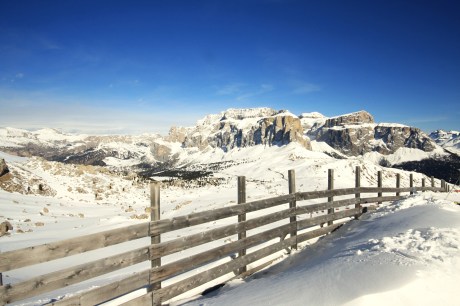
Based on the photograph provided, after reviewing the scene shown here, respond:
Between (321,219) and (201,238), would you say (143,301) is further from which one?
(321,219)

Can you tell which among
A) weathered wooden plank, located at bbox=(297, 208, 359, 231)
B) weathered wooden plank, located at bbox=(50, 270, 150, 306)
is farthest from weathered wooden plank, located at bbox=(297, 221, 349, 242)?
weathered wooden plank, located at bbox=(50, 270, 150, 306)

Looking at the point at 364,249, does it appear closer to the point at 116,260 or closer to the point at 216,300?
the point at 216,300

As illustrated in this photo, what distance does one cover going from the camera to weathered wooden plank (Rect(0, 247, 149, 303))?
14.6 feet

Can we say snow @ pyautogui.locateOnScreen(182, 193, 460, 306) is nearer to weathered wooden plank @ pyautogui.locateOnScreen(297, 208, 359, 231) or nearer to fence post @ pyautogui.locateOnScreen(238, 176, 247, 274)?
fence post @ pyautogui.locateOnScreen(238, 176, 247, 274)

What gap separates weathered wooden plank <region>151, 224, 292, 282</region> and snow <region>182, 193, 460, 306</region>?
71 cm

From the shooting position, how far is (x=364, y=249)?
735 cm

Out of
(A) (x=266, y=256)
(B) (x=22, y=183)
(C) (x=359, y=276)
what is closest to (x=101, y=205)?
(B) (x=22, y=183)

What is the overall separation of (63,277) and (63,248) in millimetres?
413

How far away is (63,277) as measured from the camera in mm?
5016

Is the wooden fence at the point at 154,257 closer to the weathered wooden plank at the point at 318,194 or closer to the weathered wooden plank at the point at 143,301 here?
the weathered wooden plank at the point at 143,301

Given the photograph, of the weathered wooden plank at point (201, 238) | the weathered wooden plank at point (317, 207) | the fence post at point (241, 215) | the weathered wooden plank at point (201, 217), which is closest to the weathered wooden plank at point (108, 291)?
the weathered wooden plank at point (201, 238)

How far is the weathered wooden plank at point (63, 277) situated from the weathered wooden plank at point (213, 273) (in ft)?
3.04

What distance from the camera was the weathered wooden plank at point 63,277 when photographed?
4464mm

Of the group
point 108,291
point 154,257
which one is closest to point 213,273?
point 154,257
